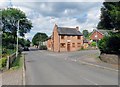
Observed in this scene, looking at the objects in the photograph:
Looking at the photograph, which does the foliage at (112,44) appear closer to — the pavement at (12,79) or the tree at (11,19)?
the pavement at (12,79)

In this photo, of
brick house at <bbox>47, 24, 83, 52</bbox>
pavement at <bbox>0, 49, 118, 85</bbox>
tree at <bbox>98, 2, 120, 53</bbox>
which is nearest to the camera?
pavement at <bbox>0, 49, 118, 85</bbox>

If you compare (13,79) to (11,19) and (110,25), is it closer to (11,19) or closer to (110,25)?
(110,25)

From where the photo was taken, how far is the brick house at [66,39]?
67750 mm

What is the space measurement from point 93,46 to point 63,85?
68.1 meters

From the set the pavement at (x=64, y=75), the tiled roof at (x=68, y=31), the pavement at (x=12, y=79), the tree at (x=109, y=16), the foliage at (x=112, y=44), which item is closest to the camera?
the pavement at (x=12, y=79)

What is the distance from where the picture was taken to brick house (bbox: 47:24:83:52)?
67.8 metres

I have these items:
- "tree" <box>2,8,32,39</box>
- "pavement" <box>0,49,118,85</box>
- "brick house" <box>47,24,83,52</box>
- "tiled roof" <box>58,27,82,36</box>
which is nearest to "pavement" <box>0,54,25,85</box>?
"pavement" <box>0,49,118,85</box>

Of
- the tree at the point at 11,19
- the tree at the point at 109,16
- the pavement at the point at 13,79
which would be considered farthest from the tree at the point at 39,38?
the pavement at the point at 13,79

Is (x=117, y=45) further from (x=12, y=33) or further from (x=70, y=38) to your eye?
Result: (x=12, y=33)

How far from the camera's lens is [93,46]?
3147 inches

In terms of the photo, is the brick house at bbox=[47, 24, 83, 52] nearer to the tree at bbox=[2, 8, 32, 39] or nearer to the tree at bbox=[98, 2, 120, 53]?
the tree at bbox=[2, 8, 32, 39]

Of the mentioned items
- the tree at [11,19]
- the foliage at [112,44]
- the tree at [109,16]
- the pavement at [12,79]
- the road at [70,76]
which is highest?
the tree at [11,19]

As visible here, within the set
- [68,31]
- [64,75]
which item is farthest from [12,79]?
[68,31]

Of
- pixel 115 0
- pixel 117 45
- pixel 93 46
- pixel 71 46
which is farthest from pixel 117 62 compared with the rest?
pixel 93 46
